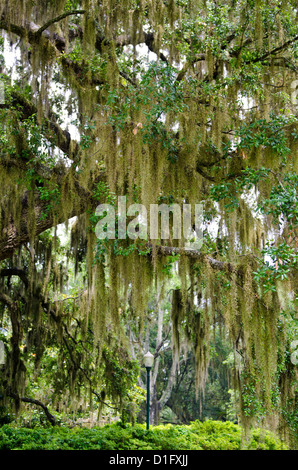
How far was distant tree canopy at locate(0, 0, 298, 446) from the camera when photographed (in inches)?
161

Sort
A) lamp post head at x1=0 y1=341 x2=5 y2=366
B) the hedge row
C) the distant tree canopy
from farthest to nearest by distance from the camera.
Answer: lamp post head at x1=0 y1=341 x2=5 y2=366
the hedge row
the distant tree canopy

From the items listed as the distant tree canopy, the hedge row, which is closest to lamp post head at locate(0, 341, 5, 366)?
the hedge row

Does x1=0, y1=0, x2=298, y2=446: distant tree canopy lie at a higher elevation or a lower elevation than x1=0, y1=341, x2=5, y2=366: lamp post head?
higher

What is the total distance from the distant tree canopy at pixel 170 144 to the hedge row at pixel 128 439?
3.05ft

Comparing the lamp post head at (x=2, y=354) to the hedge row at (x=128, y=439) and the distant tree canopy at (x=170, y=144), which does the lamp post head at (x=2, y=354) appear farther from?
the distant tree canopy at (x=170, y=144)

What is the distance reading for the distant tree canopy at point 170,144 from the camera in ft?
13.5

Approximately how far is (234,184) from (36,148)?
2.08m

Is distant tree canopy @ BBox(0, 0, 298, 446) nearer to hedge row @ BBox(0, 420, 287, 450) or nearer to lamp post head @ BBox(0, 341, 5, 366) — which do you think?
hedge row @ BBox(0, 420, 287, 450)

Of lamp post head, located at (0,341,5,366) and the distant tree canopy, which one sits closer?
the distant tree canopy

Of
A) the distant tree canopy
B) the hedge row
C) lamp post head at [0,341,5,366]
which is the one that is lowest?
the hedge row

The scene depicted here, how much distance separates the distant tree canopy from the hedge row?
930 millimetres

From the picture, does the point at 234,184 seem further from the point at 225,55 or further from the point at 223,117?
the point at 225,55

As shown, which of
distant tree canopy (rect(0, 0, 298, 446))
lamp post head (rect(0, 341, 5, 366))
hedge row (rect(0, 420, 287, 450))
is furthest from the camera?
lamp post head (rect(0, 341, 5, 366))

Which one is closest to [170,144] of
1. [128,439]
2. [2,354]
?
[128,439]
